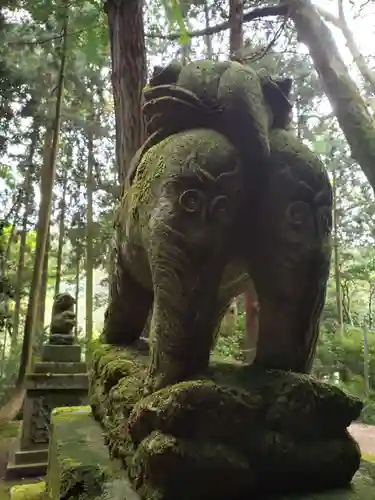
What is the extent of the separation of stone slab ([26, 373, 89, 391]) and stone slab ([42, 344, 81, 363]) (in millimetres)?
173

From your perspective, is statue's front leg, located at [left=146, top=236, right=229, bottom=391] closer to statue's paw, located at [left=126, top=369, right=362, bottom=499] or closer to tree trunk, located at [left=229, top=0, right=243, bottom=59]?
statue's paw, located at [left=126, top=369, right=362, bottom=499]

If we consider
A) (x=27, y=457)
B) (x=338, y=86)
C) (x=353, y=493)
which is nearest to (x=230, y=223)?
(x=353, y=493)

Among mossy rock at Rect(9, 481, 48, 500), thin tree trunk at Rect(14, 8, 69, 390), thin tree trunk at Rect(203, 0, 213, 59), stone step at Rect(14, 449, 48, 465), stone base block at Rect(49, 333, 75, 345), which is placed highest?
thin tree trunk at Rect(203, 0, 213, 59)

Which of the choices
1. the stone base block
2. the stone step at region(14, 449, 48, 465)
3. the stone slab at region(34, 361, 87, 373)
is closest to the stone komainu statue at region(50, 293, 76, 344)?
the stone base block

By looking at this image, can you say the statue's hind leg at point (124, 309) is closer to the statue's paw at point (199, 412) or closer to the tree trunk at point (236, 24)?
the statue's paw at point (199, 412)

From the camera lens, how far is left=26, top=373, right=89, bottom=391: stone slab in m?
4.43

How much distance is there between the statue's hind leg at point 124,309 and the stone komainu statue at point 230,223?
0.46 meters

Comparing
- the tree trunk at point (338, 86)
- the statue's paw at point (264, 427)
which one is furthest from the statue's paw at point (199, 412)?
the tree trunk at point (338, 86)

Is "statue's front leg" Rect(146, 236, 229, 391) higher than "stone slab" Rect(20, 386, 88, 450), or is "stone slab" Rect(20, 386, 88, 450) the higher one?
"statue's front leg" Rect(146, 236, 229, 391)

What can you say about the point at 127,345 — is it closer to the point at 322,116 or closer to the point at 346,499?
the point at 346,499

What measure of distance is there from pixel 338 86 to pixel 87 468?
397cm

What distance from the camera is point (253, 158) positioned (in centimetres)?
135

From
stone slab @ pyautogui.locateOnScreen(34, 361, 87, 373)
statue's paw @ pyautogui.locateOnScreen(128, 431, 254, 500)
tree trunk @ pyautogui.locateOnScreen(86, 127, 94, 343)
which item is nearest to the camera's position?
statue's paw @ pyautogui.locateOnScreen(128, 431, 254, 500)

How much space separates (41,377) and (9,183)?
6396mm
